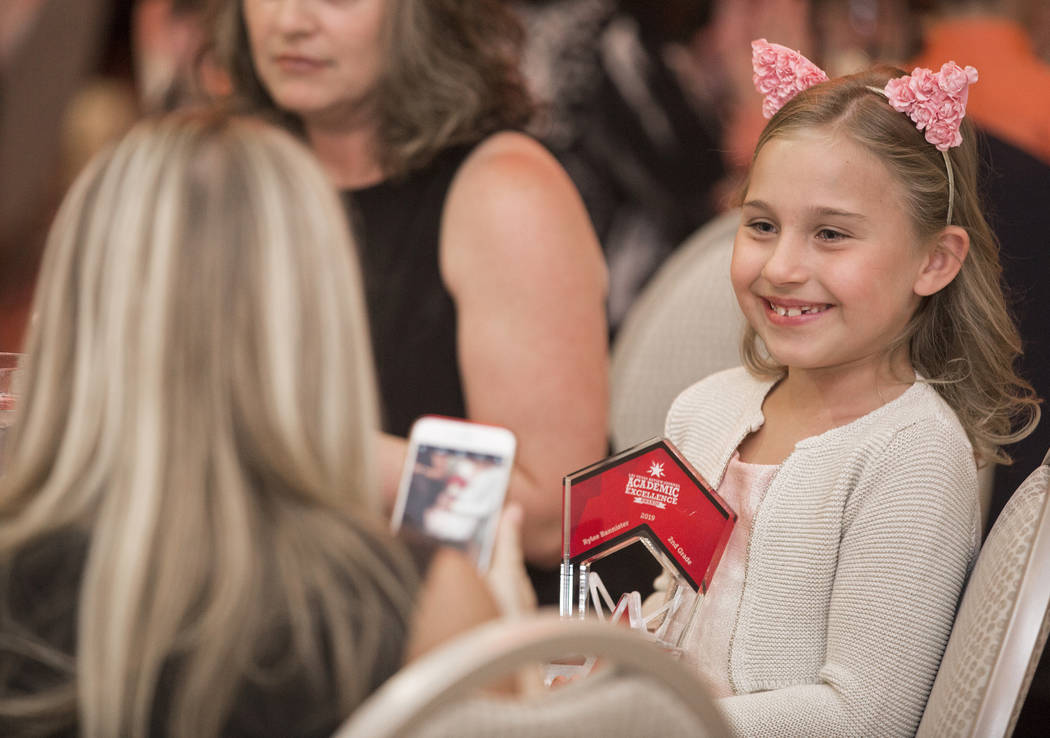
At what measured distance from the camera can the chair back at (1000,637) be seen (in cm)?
89

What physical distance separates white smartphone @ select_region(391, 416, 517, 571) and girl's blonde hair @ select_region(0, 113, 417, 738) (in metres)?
0.08

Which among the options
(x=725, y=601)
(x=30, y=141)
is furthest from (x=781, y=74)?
(x=30, y=141)

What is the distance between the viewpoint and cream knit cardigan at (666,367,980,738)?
108cm

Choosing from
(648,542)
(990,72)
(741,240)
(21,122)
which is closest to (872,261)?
(741,240)

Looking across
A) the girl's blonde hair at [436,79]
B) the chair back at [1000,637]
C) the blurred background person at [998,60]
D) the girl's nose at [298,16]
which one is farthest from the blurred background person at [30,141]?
the chair back at [1000,637]

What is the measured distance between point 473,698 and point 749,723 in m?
0.59

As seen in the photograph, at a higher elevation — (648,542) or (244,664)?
(244,664)

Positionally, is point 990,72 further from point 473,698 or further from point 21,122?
point 473,698

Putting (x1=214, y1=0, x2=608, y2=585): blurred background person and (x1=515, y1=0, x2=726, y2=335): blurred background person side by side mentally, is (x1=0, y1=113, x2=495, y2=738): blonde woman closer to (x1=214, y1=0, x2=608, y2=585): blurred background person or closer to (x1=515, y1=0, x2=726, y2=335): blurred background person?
(x1=214, y1=0, x2=608, y2=585): blurred background person

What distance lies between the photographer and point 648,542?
1.12 metres

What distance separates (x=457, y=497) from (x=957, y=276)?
73cm

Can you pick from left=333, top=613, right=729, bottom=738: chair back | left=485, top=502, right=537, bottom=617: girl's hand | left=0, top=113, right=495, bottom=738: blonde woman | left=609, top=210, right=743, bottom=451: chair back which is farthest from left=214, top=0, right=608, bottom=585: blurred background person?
left=333, top=613, right=729, bottom=738: chair back

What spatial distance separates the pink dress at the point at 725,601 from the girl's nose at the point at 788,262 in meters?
0.22

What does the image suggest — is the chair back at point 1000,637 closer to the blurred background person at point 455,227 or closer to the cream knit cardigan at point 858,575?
the cream knit cardigan at point 858,575
